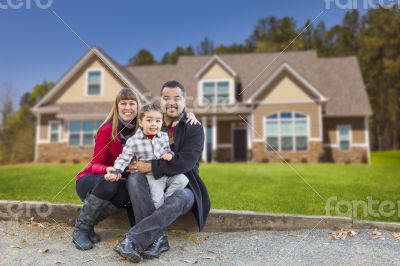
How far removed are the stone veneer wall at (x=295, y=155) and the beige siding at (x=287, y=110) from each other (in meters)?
0.57

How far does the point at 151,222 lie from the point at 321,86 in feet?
61.2

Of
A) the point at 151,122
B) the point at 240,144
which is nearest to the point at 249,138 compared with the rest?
the point at 240,144

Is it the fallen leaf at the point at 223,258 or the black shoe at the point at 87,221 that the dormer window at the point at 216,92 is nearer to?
the black shoe at the point at 87,221

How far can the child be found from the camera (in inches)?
127

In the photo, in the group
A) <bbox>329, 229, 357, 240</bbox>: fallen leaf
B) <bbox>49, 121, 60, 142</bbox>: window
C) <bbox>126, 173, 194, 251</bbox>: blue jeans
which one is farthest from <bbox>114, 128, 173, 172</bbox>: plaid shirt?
<bbox>49, 121, 60, 142</bbox>: window

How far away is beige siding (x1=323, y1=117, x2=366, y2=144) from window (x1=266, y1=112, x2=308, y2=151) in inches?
75.4

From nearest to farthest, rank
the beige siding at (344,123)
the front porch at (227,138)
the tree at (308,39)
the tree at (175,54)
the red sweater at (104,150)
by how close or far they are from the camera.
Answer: the red sweater at (104,150) → the beige siding at (344,123) → the front porch at (227,138) → the tree at (175,54) → the tree at (308,39)

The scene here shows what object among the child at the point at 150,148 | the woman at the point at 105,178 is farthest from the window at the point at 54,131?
the child at the point at 150,148

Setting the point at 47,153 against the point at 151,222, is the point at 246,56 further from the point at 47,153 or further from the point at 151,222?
the point at 151,222

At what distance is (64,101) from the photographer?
1922 centimetres

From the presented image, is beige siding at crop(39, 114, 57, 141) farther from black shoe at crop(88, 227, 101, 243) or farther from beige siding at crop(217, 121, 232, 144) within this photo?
black shoe at crop(88, 227, 101, 243)

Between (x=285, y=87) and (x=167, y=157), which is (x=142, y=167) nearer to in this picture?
(x=167, y=157)

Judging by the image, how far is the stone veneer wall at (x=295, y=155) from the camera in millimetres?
16984

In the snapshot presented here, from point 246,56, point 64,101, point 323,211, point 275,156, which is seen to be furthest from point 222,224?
point 246,56
